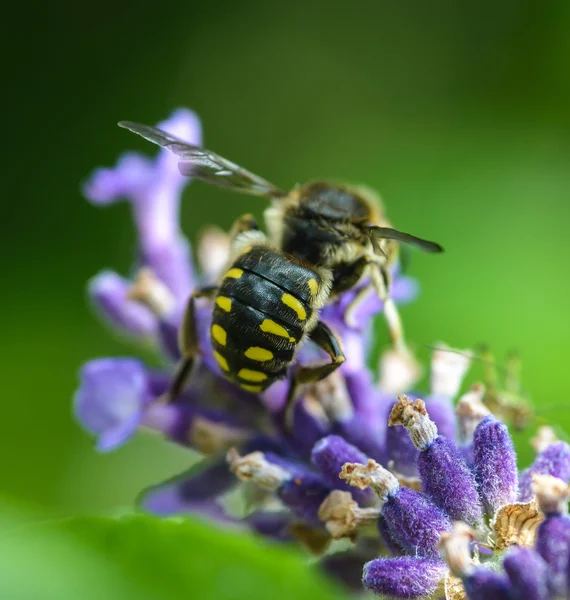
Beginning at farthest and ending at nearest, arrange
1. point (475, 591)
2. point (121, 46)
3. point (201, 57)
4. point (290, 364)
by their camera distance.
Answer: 1. point (201, 57)
2. point (121, 46)
3. point (290, 364)
4. point (475, 591)

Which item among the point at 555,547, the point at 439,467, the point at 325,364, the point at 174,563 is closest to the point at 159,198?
the point at 325,364

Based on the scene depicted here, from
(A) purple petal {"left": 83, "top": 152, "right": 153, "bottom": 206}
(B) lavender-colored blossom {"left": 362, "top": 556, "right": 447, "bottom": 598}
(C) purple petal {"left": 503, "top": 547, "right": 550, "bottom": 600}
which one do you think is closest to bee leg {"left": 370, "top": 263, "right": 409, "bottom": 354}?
(B) lavender-colored blossom {"left": 362, "top": 556, "right": 447, "bottom": 598}

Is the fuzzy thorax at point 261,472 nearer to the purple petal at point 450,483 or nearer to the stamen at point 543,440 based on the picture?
the purple petal at point 450,483

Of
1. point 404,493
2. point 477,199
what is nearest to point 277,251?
point 404,493

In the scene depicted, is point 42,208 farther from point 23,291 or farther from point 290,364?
point 290,364

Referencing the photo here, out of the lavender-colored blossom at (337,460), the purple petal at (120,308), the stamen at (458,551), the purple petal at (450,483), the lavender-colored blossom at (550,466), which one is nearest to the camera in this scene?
the stamen at (458,551)

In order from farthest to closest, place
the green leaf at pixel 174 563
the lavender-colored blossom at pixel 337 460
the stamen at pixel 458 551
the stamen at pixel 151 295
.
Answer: the stamen at pixel 151 295
the lavender-colored blossom at pixel 337 460
the stamen at pixel 458 551
the green leaf at pixel 174 563

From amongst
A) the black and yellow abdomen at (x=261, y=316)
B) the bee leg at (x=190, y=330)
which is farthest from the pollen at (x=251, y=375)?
the bee leg at (x=190, y=330)
